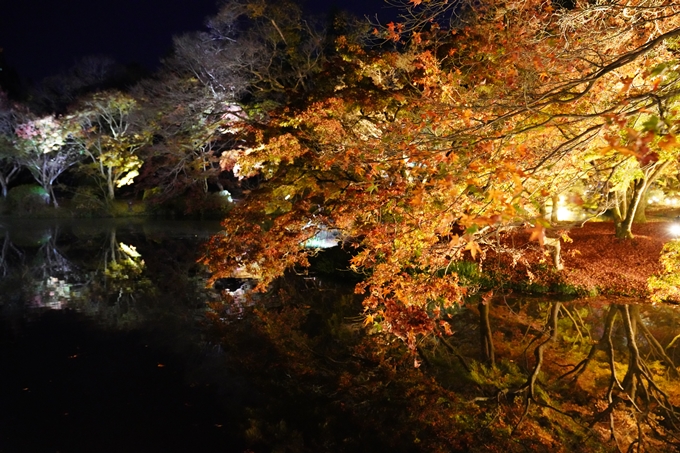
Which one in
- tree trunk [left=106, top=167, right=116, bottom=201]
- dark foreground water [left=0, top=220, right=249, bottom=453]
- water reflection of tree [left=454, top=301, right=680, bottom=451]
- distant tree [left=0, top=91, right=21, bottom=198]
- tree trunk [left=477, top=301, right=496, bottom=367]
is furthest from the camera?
tree trunk [left=106, top=167, right=116, bottom=201]

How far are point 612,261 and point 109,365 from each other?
34.7ft

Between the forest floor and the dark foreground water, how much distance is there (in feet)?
23.1

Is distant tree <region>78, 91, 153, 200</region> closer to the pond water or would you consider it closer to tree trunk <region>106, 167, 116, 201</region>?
tree trunk <region>106, 167, 116, 201</region>

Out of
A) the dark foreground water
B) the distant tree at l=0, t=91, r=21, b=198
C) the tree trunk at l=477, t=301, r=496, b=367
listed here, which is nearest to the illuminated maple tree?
the tree trunk at l=477, t=301, r=496, b=367

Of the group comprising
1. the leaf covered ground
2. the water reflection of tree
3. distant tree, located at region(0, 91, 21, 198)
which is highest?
distant tree, located at region(0, 91, 21, 198)

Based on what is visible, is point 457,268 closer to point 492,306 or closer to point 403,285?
point 492,306

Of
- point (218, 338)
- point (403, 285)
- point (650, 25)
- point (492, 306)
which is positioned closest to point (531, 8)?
point (650, 25)

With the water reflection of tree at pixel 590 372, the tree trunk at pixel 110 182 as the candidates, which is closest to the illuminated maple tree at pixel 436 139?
the water reflection of tree at pixel 590 372

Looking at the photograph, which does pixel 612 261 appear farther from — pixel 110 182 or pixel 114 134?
pixel 110 182

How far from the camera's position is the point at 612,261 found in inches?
425

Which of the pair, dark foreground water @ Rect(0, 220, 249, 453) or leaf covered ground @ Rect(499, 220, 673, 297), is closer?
dark foreground water @ Rect(0, 220, 249, 453)

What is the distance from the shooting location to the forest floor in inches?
388

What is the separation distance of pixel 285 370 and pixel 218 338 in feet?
5.91

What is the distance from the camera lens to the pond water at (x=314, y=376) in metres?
4.75
